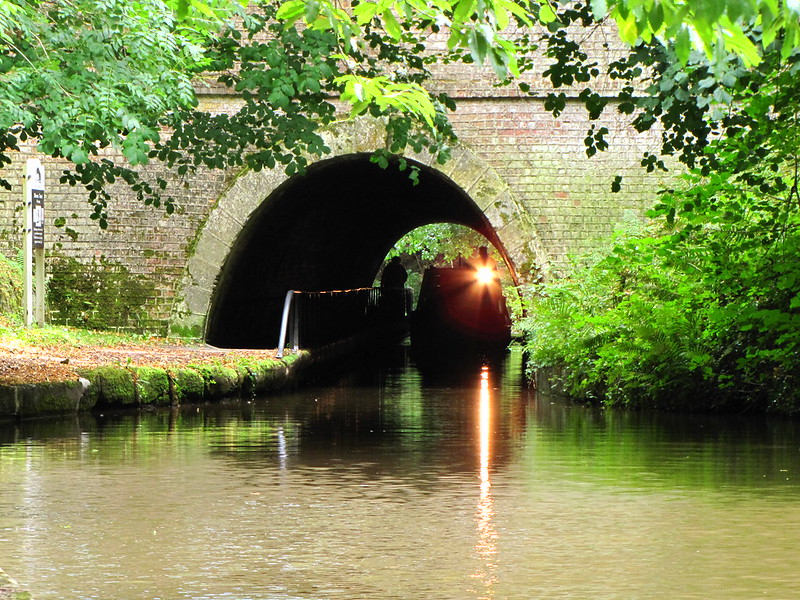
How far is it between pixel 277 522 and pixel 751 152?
6.34 m

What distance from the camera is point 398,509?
6871mm

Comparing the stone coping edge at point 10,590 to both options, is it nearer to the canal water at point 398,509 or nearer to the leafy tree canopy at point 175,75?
the canal water at point 398,509

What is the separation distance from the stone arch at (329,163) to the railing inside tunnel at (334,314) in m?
1.23

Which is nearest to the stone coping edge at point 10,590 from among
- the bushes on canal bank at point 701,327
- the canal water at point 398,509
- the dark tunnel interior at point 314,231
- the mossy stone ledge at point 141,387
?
the canal water at point 398,509

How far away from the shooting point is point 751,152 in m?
11.3

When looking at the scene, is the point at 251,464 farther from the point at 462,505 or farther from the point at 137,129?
the point at 137,129

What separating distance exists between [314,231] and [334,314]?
4.92 ft

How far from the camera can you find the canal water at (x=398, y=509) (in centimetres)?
519

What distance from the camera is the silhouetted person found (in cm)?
3662

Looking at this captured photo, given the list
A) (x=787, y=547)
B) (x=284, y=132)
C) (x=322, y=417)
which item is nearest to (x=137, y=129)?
(x=284, y=132)

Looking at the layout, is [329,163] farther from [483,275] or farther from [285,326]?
[483,275]

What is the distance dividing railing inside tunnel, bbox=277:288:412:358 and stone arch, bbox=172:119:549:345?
123 centimetres

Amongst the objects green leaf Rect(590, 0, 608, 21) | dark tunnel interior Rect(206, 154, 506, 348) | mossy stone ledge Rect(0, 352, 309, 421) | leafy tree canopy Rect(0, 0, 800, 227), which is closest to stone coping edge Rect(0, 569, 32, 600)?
green leaf Rect(590, 0, 608, 21)

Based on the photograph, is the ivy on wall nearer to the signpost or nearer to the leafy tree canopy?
the signpost
